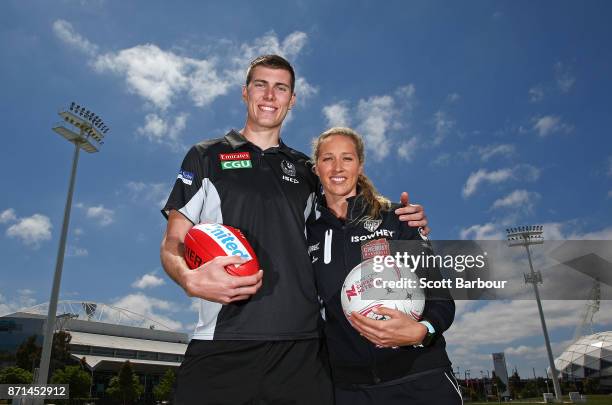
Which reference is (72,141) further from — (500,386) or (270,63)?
(500,386)

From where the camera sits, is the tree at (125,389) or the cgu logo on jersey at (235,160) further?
the tree at (125,389)

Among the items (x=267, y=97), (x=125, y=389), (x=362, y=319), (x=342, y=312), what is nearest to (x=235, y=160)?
(x=267, y=97)

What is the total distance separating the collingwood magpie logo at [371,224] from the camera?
410 cm

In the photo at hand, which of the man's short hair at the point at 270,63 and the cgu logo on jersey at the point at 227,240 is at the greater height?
the man's short hair at the point at 270,63

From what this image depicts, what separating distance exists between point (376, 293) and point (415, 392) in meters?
0.80

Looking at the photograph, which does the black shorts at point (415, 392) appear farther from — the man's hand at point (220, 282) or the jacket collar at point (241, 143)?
the jacket collar at point (241, 143)

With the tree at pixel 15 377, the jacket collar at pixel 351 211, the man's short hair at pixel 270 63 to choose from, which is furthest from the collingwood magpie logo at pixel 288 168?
the tree at pixel 15 377

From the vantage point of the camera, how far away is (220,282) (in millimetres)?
2924

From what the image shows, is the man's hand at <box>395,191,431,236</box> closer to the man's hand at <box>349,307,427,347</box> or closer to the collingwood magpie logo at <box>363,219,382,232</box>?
the collingwood magpie logo at <box>363,219,382,232</box>

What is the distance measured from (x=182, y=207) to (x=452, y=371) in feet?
8.44

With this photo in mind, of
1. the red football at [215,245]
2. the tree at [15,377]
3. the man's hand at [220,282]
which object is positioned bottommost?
the tree at [15,377]

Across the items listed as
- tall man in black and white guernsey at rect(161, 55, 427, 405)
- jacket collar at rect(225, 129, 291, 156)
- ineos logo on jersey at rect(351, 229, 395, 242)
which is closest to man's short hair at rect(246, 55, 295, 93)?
tall man in black and white guernsey at rect(161, 55, 427, 405)

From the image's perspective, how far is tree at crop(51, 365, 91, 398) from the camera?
43906mm

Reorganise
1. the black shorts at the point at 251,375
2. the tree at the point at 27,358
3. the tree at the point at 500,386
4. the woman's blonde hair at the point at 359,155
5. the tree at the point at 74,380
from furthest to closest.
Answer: the tree at the point at 500,386
the tree at the point at 27,358
the tree at the point at 74,380
the woman's blonde hair at the point at 359,155
the black shorts at the point at 251,375
